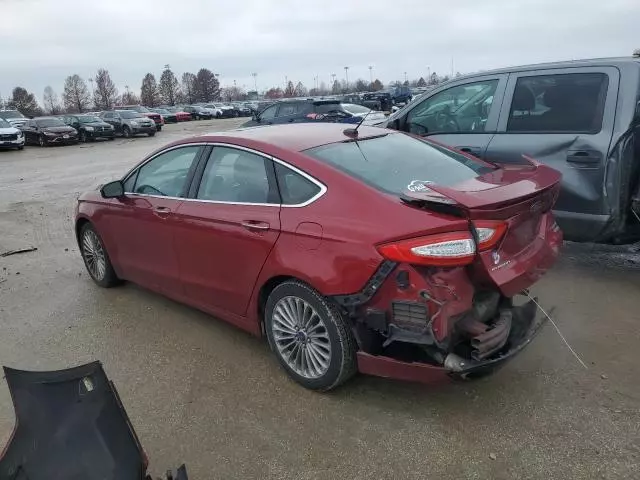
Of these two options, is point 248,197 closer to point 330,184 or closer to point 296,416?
point 330,184

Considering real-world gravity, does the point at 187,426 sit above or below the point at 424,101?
below

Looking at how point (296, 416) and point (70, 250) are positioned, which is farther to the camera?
point (70, 250)

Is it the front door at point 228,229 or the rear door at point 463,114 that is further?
the rear door at point 463,114

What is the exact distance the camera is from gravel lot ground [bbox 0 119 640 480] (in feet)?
8.89

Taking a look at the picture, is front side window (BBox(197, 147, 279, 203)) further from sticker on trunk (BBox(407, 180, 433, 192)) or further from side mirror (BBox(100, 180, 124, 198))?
side mirror (BBox(100, 180, 124, 198))

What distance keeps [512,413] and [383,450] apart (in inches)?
30.6

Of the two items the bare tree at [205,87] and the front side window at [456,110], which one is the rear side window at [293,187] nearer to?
the front side window at [456,110]

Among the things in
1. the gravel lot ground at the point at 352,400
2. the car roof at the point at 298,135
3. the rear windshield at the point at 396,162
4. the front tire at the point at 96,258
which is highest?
the car roof at the point at 298,135

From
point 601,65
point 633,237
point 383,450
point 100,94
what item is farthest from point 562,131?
point 100,94

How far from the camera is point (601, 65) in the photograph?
4.46 m

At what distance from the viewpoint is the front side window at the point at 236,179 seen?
137 inches

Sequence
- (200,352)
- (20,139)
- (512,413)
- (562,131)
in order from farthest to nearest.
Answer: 1. (20,139)
2. (562,131)
3. (200,352)
4. (512,413)

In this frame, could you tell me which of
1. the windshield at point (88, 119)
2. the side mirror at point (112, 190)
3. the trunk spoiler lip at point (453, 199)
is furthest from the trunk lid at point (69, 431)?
the windshield at point (88, 119)

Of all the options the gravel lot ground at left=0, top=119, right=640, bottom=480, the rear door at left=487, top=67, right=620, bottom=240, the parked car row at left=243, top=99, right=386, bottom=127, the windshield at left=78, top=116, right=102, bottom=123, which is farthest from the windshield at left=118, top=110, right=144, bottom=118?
the rear door at left=487, top=67, right=620, bottom=240
